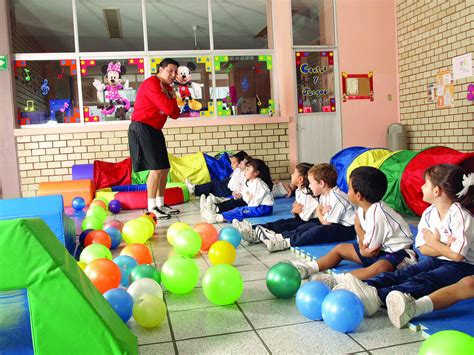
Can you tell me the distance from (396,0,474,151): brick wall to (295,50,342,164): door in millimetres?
1313

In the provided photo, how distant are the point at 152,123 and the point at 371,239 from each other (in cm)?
317

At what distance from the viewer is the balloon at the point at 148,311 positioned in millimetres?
2262

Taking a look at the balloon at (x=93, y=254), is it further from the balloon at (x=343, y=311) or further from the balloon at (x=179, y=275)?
the balloon at (x=343, y=311)

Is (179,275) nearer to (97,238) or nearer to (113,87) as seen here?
(97,238)

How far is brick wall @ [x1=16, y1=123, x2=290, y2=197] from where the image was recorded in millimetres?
8414

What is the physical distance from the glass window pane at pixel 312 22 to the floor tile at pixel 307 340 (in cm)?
770

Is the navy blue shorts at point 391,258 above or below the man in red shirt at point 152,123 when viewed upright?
below

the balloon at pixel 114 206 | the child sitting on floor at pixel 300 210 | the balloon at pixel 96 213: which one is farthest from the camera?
the balloon at pixel 114 206

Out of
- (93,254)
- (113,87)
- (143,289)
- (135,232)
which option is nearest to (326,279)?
(143,289)

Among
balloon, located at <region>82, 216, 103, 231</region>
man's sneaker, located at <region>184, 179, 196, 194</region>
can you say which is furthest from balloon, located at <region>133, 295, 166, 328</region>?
man's sneaker, located at <region>184, 179, 196, 194</region>

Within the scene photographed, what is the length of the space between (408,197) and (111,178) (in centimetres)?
457

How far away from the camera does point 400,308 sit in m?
2.12

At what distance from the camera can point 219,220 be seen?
196 inches

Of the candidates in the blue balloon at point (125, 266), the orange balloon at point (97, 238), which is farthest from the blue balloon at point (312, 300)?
the orange balloon at point (97, 238)
